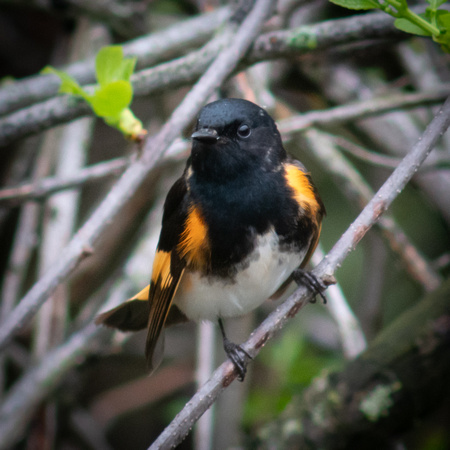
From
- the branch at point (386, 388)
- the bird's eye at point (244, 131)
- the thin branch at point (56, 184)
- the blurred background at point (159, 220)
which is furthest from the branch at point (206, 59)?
the branch at point (386, 388)

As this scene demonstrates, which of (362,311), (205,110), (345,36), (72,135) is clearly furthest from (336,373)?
(72,135)

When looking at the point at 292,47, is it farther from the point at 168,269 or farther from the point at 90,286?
the point at 90,286

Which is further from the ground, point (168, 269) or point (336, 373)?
point (168, 269)

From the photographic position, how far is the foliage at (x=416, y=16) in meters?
1.20

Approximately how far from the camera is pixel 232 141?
1601mm

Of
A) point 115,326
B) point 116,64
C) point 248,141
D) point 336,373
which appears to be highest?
point 116,64

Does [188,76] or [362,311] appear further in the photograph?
[362,311]

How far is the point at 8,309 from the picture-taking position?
2549 millimetres

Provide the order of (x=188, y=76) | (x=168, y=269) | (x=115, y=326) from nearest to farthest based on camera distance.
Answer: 1. (x=168, y=269)
2. (x=115, y=326)
3. (x=188, y=76)

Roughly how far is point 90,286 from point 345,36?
2.03 m

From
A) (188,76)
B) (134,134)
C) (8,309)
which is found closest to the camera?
(134,134)

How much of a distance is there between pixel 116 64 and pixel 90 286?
6.23 feet

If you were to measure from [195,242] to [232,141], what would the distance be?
1.09ft

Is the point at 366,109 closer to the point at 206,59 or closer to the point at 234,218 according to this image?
the point at 206,59
